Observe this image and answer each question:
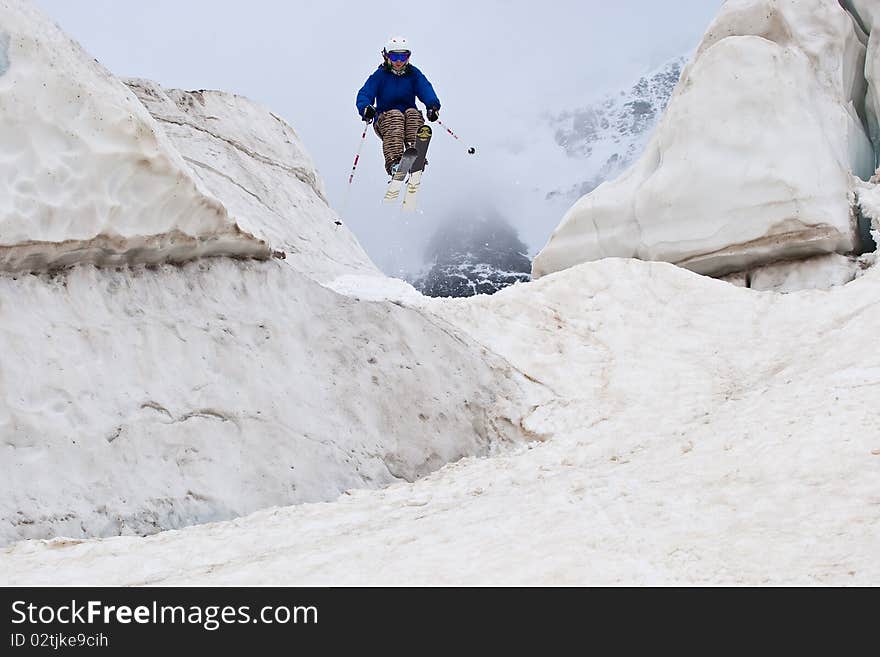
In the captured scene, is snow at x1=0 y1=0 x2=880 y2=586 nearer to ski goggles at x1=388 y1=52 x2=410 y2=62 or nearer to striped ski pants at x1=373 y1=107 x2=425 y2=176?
striped ski pants at x1=373 y1=107 x2=425 y2=176

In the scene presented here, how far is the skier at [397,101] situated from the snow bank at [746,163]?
3.21 m

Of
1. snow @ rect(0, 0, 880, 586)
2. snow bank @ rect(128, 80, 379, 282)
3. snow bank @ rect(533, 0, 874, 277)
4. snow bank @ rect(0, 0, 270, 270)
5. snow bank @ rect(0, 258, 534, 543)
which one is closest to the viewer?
snow @ rect(0, 0, 880, 586)

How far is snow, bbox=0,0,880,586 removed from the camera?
4371 mm

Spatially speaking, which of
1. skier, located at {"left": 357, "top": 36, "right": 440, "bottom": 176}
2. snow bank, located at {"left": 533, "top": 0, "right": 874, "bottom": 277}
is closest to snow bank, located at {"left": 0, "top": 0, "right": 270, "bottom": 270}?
skier, located at {"left": 357, "top": 36, "right": 440, "bottom": 176}

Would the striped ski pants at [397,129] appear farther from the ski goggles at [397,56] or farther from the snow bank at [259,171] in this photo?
the snow bank at [259,171]

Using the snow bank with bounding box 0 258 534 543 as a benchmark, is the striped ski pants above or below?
above

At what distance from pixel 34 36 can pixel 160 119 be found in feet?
16.4

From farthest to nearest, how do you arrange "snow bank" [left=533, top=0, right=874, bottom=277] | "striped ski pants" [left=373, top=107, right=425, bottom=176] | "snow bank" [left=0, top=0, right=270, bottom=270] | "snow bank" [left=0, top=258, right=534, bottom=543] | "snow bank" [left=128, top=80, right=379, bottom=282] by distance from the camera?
"striped ski pants" [left=373, top=107, right=425, bottom=176]
"snow bank" [left=533, top=0, right=874, bottom=277]
"snow bank" [left=128, top=80, right=379, bottom=282]
"snow bank" [left=0, top=0, right=270, bottom=270]
"snow bank" [left=0, top=258, right=534, bottom=543]

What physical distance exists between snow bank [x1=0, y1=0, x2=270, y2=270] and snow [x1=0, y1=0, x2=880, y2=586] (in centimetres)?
7

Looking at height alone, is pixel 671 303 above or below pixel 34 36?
below

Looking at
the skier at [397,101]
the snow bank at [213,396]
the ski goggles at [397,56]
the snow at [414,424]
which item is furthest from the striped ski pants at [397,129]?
the snow bank at [213,396]

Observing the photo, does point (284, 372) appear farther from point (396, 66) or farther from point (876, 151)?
point (876, 151)
